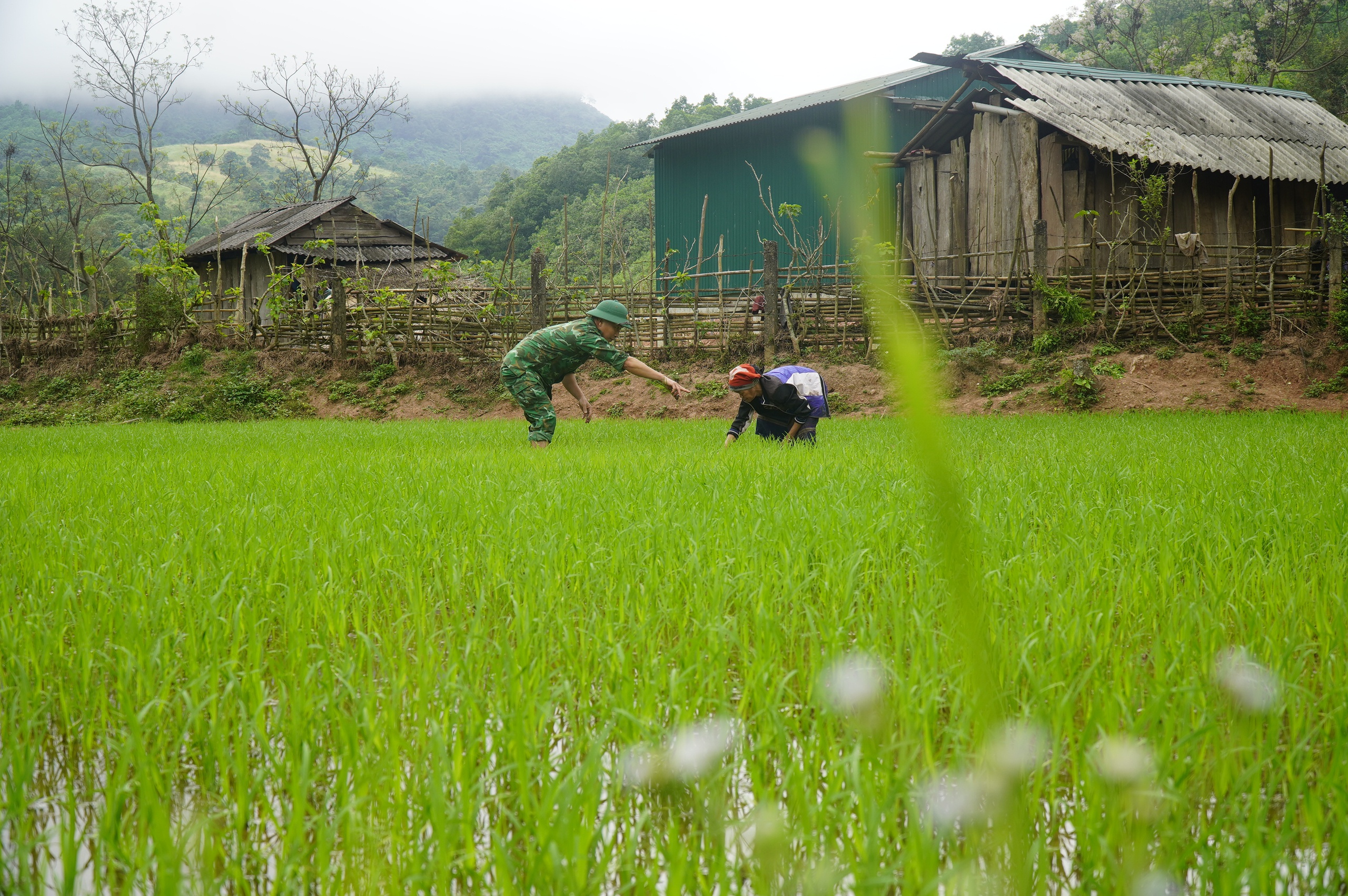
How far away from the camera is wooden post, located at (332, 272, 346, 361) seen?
16469 millimetres

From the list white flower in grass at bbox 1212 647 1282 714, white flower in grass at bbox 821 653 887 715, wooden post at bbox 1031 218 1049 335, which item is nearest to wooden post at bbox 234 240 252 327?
wooden post at bbox 1031 218 1049 335

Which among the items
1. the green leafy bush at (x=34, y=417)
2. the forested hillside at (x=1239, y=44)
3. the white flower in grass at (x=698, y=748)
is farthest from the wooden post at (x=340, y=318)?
the forested hillside at (x=1239, y=44)

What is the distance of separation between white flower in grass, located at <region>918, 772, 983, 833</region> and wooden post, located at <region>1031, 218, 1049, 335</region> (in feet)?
40.0

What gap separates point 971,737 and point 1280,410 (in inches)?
415

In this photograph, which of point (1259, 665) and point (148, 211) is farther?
point (148, 211)

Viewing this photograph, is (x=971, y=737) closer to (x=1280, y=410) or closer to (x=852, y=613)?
(x=852, y=613)

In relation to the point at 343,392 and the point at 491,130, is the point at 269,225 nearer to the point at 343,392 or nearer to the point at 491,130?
the point at 343,392

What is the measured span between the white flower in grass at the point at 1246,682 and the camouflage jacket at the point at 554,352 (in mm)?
6228

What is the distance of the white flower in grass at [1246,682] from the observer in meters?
1.63

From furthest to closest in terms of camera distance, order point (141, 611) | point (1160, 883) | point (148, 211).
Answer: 1. point (148, 211)
2. point (141, 611)
3. point (1160, 883)

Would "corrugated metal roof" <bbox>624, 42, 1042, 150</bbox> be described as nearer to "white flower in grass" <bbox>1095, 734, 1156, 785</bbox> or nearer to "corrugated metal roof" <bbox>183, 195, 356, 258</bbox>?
"corrugated metal roof" <bbox>183, 195, 356, 258</bbox>

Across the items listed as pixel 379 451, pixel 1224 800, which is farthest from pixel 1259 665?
pixel 379 451

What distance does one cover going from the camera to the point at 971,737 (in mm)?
1626

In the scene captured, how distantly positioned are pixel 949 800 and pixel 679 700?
58 cm
